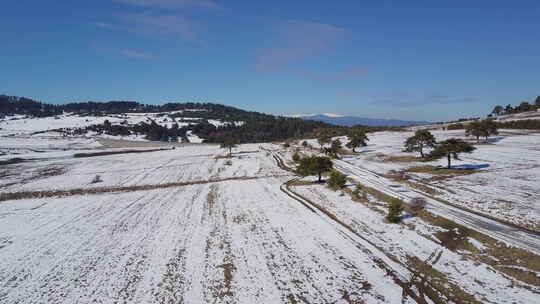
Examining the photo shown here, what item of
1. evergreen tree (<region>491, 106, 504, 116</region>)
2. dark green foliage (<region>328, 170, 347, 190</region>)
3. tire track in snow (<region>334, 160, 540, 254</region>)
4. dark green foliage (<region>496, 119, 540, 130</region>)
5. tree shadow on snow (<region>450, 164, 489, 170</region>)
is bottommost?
tire track in snow (<region>334, 160, 540, 254</region>)

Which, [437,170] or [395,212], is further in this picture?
[437,170]

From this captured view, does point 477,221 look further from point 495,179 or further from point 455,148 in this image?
point 455,148

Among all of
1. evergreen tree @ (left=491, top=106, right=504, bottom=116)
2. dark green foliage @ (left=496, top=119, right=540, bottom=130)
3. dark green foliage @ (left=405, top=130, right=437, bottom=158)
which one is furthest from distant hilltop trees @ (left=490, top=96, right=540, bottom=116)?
dark green foliage @ (left=405, top=130, right=437, bottom=158)

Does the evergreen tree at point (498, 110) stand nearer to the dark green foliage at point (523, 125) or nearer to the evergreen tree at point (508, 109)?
the evergreen tree at point (508, 109)

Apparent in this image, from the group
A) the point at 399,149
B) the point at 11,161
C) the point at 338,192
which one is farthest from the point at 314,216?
the point at 11,161

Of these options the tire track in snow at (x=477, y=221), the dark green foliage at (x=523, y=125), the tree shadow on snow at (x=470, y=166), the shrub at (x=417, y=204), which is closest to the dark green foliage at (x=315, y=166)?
the tire track in snow at (x=477, y=221)

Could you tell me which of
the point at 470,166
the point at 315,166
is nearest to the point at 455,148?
the point at 470,166

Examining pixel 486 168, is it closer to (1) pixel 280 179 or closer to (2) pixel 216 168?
(1) pixel 280 179

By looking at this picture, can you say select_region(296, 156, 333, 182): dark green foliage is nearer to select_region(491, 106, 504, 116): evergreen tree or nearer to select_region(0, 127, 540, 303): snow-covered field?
select_region(0, 127, 540, 303): snow-covered field

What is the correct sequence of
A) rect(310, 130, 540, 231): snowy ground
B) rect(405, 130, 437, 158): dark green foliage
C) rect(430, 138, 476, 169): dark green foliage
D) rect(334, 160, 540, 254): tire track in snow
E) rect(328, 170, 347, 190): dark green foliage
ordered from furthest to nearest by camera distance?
1. rect(405, 130, 437, 158): dark green foliage
2. rect(430, 138, 476, 169): dark green foliage
3. rect(328, 170, 347, 190): dark green foliage
4. rect(310, 130, 540, 231): snowy ground
5. rect(334, 160, 540, 254): tire track in snow
